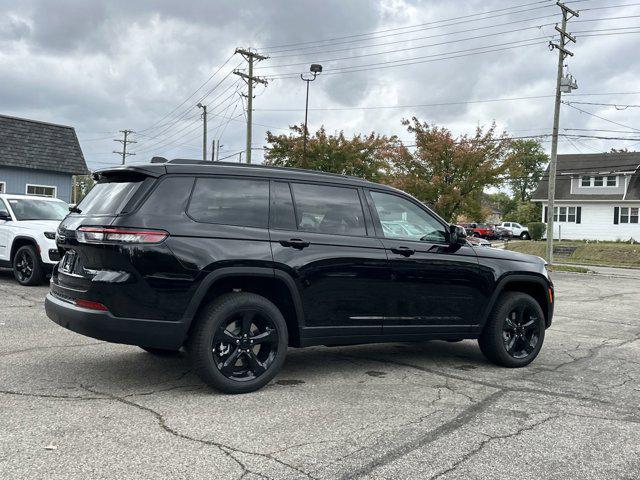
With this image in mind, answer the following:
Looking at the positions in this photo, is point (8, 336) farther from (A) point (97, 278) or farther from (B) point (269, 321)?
(B) point (269, 321)

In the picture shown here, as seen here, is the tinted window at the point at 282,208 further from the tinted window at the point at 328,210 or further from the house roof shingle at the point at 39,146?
the house roof shingle at the point at 39,146

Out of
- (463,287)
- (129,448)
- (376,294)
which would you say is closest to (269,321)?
(376,294)

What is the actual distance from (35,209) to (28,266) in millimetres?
1407

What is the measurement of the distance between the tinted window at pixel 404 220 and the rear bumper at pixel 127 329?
82.9 inches

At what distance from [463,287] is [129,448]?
3468mm

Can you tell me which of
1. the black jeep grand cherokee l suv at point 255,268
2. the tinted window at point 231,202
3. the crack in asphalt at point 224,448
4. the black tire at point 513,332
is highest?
the tinted window at point 231,202

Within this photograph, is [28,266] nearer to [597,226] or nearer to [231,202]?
Result: [231,202]

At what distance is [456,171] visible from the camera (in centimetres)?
3047

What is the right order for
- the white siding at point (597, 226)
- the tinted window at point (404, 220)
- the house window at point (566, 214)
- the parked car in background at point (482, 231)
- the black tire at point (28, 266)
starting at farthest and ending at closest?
1. the parked car in background at point (482, 231)
2. the house window at point (566, 214)
3. the white siding at point (597, 226)
4. the black tire at point (28, 266)
5. the tinted window at point (404, 220)

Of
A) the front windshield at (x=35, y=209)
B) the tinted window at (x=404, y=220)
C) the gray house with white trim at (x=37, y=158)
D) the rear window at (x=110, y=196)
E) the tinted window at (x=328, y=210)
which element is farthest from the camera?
the gray house with white trim at (x=37, y=158)

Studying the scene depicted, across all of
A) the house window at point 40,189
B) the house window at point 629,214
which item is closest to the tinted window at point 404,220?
the house window at point 40,189

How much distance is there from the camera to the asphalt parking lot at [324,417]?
137 inches

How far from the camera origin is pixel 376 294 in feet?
17.6

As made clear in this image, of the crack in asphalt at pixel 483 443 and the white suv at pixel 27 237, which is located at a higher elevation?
the white suv at pixel 27 237
